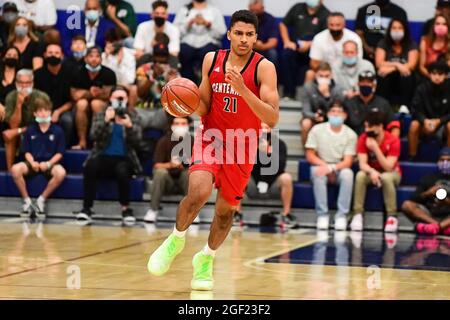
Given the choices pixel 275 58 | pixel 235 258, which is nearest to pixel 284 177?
pixel 275 58

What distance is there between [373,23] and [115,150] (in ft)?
15.8

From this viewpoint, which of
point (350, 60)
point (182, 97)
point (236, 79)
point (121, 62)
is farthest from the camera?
point (121, 62)

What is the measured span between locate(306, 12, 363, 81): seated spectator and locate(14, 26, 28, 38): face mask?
479cm

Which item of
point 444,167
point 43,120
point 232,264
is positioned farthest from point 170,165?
point 232,264

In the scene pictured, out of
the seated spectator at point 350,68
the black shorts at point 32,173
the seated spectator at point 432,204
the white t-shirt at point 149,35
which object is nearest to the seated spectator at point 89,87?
the black shorts at point 32,173

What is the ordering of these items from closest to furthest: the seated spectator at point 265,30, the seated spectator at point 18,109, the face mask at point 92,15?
the seated spectator at point 18,109 < the seated spectator at point 265,30 < the face mask at point 92,15

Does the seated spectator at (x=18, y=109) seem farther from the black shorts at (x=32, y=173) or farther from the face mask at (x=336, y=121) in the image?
the face mask at (x=336, y=121)

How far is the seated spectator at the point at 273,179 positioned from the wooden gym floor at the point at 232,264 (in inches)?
20.9

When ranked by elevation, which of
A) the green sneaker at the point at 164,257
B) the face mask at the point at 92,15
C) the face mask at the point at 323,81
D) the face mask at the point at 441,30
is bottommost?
the green sneaker at the point at 164,257

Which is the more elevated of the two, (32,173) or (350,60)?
(350,60)

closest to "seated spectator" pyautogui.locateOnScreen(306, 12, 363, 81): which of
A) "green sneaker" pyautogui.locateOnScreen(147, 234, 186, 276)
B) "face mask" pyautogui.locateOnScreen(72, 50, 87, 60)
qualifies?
"face mask" pyautogui.locateOnScreen(72, 50, 87, 60)

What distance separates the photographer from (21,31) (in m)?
16.1

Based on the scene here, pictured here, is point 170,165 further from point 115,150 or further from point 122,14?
point 122,14

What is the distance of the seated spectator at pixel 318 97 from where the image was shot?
14492 millimetres
